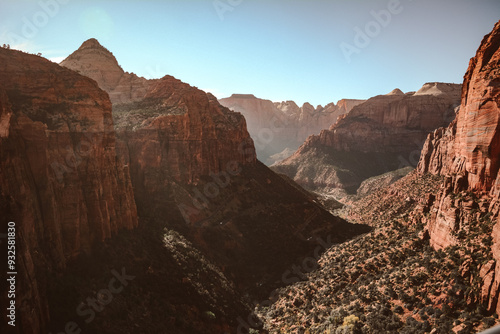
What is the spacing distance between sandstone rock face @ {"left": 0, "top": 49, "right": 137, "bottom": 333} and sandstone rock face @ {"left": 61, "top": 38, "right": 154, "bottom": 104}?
40.0m

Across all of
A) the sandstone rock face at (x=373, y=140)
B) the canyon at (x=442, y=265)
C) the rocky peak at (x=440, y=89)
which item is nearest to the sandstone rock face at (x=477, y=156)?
the canyon at (x=442, y=265)

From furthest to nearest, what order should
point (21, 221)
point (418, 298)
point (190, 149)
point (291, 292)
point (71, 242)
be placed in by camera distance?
1. point (190, 149)
2. point (291, 292)
3. point (71, 242)
4. point (418, 298)
5. point (21, 221)

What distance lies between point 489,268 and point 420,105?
452 ft

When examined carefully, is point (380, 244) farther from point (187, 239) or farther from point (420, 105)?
point (420, 105)

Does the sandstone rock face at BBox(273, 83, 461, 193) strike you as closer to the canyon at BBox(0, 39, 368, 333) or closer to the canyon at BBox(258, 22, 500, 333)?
the canyon at BBox(0, 39, 368, 333)

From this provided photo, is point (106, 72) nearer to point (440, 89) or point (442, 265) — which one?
point (442, 265)

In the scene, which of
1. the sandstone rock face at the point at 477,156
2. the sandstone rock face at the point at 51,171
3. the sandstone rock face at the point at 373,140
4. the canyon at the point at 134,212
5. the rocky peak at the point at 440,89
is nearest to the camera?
the sandstone rock face at the point at 51,171

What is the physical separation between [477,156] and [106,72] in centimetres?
7578

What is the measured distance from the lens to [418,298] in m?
24.6

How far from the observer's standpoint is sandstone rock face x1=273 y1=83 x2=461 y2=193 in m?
134

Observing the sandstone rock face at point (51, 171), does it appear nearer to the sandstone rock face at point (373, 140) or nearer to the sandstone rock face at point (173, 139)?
the sandstone rock face at point (173, 139)

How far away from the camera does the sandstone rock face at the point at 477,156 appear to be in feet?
78.7

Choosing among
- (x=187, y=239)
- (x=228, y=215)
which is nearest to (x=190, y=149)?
(x=228, y=215)

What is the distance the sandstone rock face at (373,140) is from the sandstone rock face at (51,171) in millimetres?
107292
